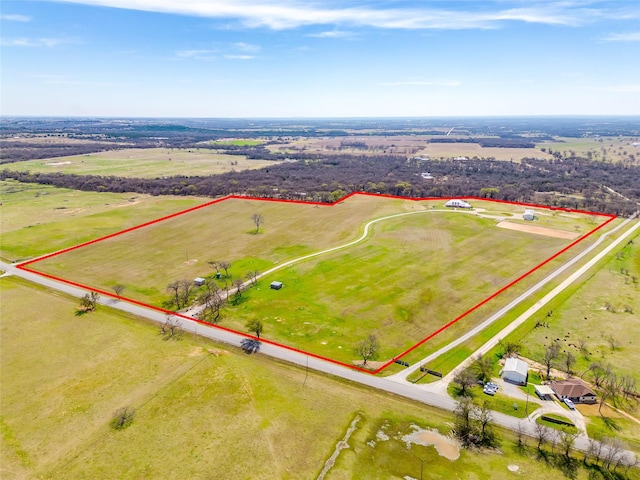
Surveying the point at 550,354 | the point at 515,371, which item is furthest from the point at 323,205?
the point at 515,371

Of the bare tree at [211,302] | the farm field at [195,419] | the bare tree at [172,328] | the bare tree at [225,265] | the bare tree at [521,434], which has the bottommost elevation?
the bare tree at [521,434]

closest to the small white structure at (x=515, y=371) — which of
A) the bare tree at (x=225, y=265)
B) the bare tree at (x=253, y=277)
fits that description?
the bare tree at (x=253, y=277)

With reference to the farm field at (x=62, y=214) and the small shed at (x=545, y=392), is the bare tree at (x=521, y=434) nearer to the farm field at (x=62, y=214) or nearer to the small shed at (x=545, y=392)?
the small shed at (x=545, y=392)

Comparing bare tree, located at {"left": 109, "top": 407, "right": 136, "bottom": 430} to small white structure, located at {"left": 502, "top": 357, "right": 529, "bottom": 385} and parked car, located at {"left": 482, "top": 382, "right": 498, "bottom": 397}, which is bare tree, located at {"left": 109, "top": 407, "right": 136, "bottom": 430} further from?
small white structure, located at {"left": 502, "top": 357, "right": 529, "bottom": 385}

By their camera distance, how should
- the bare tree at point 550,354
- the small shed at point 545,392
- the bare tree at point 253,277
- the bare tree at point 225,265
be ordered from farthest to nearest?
the bare tree at point 225,265 → the bare tree at point 253,277 → the bare tree at point 550,354 → the small shed at point 545,392

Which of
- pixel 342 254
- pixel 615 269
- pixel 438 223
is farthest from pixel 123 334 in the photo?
pixel 615 269

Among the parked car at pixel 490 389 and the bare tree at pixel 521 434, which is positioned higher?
the parked car at pixel 490 389

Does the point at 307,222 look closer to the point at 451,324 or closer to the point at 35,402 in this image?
the point at 451,324
